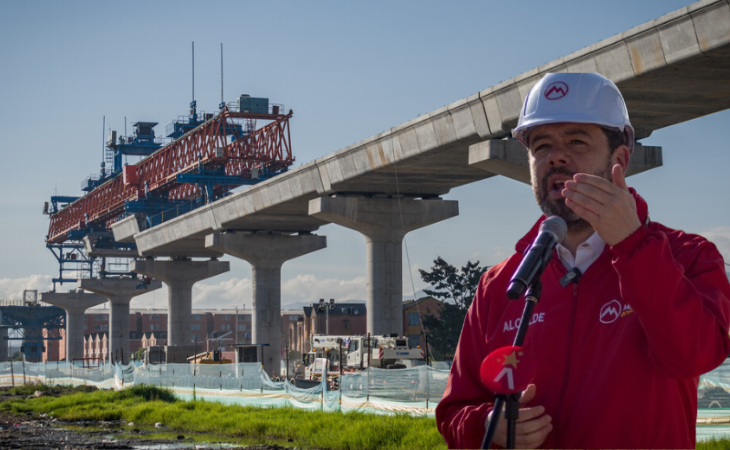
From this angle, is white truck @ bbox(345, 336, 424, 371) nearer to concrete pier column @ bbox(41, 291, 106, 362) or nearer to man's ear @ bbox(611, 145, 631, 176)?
man's ear @ bbox(611, 145, 631, 176)

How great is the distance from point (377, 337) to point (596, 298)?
3749 centimetres

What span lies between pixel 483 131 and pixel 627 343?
88.2 ft

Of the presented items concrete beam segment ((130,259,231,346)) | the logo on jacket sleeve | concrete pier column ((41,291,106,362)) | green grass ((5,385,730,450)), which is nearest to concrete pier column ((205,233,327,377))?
concrete beam segment ((130,259,231,346))

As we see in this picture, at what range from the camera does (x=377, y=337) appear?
4053 centimetres

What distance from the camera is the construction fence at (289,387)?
76.9 ft

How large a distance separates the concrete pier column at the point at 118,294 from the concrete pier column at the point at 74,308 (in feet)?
45.6

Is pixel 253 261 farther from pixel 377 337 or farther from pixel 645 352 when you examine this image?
pixel 645 352

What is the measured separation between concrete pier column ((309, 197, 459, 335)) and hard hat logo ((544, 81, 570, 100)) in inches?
1498

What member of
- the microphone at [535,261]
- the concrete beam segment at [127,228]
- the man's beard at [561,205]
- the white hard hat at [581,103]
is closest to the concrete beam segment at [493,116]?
the white hard hat at [581,103]

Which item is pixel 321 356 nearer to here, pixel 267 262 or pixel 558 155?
pixel 267 262

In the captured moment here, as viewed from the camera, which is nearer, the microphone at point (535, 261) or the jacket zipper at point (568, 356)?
the microphone at point (535, 261)

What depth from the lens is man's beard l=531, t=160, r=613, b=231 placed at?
3.33 meters

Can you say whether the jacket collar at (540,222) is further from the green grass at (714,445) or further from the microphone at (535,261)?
the green grass at (714,445)

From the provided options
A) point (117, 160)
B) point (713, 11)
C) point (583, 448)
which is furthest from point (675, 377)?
point (117, 160)
